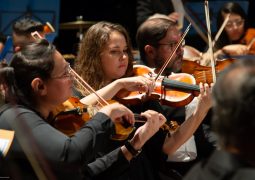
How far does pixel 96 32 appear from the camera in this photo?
287cm

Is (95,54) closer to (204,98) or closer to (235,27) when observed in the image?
(204,98)

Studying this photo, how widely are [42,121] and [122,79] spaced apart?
0.75 meters

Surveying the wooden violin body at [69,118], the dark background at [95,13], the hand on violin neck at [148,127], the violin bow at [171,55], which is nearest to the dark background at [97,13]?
the dark background at [95,13]

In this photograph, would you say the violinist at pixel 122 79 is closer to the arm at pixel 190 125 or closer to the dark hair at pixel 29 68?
the arm at pixel 190 125

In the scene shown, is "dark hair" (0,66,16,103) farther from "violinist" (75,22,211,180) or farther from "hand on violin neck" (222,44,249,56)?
"hand on violin neck" (222,44,249,56)

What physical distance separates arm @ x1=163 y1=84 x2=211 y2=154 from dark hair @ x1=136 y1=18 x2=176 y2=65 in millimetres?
609

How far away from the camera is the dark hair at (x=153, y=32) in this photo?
10.2 feet

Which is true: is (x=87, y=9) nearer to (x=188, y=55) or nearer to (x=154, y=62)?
(x=188, y=55)

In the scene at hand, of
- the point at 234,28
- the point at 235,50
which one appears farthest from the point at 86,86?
the point at 234,28

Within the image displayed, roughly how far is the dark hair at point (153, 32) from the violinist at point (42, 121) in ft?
3.28

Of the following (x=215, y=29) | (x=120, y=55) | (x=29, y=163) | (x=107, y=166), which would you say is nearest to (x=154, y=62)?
(x=120, y=55)

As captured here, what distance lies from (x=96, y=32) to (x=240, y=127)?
168cm

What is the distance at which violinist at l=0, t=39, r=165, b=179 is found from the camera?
1.90m

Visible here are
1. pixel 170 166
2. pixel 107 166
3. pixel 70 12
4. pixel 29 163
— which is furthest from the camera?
pixel 70 12
